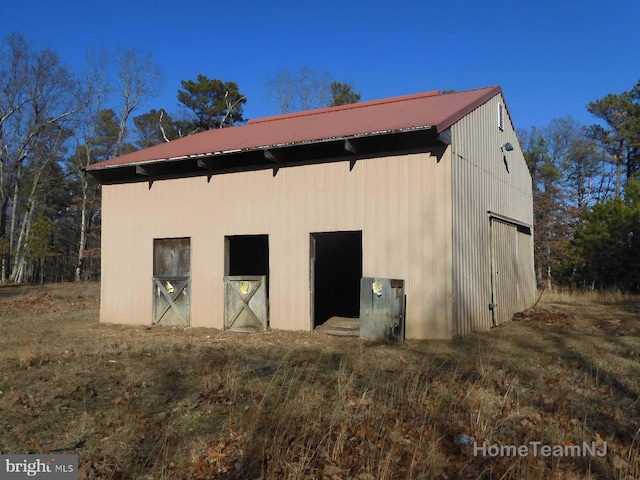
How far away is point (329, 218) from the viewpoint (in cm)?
1049

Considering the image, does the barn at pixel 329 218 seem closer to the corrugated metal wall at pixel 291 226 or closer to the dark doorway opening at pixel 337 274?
the corrugated metal wall at pixel 291 226

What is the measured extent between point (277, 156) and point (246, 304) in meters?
3.32

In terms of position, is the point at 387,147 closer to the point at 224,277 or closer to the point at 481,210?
the point at 481,210

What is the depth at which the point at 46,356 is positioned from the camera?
7.78m

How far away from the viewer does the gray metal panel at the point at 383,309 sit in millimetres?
9367

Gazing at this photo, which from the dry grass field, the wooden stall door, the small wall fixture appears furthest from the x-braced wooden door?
Answer: the small wall fixture

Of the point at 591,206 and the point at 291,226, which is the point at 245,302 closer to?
the point at 291,226

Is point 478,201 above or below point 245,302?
above

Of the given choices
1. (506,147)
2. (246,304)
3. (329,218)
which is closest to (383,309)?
(329,218)

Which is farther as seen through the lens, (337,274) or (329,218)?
(337,274)

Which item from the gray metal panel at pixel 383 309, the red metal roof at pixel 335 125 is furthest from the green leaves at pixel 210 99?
the gray metal panel at pixel 383 309

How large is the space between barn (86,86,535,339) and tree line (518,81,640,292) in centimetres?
814

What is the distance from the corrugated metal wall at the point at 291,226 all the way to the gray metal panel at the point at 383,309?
35 cm

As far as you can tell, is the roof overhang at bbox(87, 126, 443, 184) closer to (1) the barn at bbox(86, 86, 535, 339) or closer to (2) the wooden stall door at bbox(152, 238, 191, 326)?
(1) the barn at bbox(86, 86, 535, 339)
